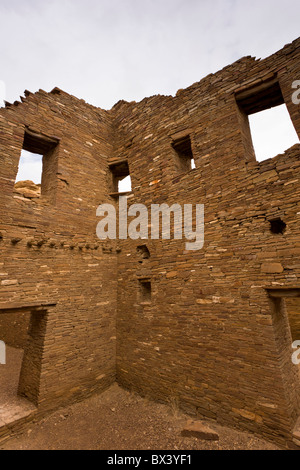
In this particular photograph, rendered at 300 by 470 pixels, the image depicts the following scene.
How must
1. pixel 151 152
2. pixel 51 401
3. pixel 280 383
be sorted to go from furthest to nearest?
pixel 151 152
pixel 51 401
pixel 280 383

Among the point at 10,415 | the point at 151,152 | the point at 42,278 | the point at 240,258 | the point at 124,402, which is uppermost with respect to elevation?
the point at 151,152

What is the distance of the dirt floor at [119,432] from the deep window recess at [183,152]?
21.5 feet

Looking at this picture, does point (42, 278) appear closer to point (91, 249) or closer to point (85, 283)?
point (85, 283)

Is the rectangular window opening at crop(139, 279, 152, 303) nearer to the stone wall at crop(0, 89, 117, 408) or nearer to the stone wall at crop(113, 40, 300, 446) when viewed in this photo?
the stone wall at crop(113, 40, 300, 446)

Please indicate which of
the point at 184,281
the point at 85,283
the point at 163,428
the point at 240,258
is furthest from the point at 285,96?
the point at 163,428

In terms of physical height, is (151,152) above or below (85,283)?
above

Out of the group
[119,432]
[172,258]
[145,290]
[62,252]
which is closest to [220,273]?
[172,258]

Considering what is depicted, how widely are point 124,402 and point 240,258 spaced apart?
489 centimetres

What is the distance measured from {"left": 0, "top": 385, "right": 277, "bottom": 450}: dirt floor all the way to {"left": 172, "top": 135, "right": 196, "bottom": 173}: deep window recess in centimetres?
657

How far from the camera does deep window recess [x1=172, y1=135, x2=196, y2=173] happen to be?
23.2ft

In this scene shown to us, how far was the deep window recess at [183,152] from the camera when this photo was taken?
706 centimetres

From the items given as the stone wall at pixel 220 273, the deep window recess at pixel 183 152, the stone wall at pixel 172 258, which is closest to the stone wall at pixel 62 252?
the stone wall at pixel 172 258

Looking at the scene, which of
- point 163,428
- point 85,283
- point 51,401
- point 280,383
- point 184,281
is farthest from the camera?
point 85,283

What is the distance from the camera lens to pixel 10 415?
5.05m
